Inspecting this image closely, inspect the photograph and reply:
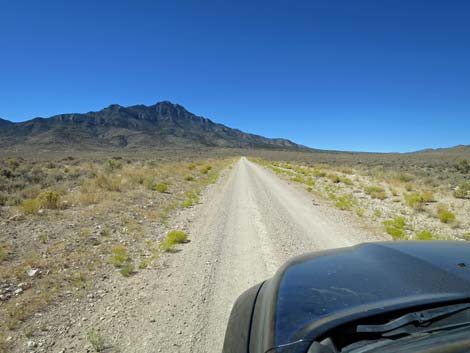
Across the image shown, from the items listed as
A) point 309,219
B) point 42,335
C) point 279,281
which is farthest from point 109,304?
point 309,219

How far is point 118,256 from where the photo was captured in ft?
17.1

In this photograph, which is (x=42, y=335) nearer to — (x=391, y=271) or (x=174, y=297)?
(x=174, y=297)

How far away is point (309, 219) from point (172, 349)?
6413mm

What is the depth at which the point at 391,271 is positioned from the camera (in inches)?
71.2

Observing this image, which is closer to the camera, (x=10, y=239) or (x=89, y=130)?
(x=10, y=239)

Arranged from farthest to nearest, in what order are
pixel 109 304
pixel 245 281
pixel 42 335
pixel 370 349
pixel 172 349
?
pixel 245 281 → pixel 109 304 → pixel 42 335 → pixel 172 349 → pixel 370 349

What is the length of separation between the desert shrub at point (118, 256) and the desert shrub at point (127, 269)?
109 millimetres

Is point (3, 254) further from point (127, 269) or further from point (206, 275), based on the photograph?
point (206, 275)

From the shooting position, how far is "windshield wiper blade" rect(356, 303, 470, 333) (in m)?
1.28

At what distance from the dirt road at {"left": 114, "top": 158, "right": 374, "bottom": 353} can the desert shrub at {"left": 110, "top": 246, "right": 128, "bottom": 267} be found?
99 centimetres

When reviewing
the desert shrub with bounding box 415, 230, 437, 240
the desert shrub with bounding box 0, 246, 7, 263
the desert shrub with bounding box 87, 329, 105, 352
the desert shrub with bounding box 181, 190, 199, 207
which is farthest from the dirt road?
the desert shrub with bounding box 0, 246, 7, 263

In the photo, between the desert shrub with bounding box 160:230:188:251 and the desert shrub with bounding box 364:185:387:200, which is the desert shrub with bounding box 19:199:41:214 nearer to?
the desert shrub with bounding box 160:230:188:251

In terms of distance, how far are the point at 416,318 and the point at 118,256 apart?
525 cm

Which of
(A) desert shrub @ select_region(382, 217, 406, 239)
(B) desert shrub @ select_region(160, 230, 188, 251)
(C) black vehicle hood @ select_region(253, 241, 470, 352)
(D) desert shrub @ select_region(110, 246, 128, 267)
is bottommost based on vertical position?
(D) desert shrub @ select_region(110, 246, 128, 267)
